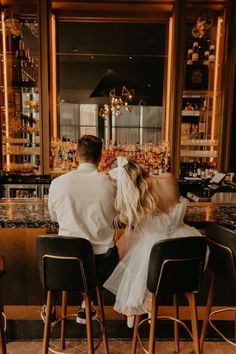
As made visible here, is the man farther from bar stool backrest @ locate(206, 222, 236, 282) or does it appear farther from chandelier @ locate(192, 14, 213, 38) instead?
chandelier @ locate(192, 14, 213, 38)

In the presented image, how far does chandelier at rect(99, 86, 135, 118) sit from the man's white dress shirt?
12.6ft

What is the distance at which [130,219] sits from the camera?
171 centimetres

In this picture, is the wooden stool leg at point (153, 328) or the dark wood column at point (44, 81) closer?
the wooden stool leg at point (153, 328)

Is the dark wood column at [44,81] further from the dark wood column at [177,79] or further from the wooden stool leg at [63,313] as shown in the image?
the wooden stool leg at [63,313]

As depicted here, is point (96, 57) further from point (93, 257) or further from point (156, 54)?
point (93, 257)

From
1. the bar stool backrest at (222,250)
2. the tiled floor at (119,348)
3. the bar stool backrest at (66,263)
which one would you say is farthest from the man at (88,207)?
the tiled floor at (119,348)

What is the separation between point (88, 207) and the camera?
1.68 m

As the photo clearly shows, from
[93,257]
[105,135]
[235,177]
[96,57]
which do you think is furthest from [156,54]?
[93,257]

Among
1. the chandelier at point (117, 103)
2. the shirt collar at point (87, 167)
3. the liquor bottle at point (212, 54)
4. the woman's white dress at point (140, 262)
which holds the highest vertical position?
the liquor bottle at point (212, 54)

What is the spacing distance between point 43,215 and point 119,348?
3.47 feet

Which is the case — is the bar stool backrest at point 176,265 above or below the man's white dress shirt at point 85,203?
below

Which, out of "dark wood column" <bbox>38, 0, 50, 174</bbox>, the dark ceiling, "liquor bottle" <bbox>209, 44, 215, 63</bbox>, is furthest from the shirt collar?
the dark ceiling

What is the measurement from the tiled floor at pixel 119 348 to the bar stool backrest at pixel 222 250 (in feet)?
2.29

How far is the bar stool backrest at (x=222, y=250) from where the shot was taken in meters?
1.76
